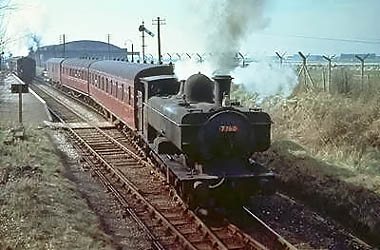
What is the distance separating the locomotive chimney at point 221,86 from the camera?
1134 centimetres

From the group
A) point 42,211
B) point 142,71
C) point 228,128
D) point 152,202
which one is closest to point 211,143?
point 228,128

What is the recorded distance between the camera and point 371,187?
12.9 metres

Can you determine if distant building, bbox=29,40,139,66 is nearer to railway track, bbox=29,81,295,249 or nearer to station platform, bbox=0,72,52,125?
station platform, bbox=0,72,52,125

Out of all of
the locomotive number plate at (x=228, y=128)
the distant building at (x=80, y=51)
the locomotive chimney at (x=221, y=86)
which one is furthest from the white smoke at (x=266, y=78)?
the distant building at (x=80, y=51)

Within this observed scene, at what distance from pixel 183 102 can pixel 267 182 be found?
2.82 metres

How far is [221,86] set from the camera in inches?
449

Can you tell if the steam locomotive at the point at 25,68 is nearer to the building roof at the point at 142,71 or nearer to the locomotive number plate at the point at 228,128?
the building roof at the point at 142,71

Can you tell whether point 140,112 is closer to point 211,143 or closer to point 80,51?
point 211,143

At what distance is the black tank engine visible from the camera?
10844 mm

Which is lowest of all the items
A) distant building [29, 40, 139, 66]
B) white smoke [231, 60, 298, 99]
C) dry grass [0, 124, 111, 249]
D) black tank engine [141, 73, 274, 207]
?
dry grass [0, 124, 111, 249]

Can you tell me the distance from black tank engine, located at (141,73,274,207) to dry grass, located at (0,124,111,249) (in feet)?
7.51

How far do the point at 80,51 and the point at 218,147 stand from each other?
306 feet

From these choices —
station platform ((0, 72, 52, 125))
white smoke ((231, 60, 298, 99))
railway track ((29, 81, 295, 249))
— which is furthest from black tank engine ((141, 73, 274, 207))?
station platform ((0, 72, 52, 125))

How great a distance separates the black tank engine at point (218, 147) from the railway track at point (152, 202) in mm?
629
